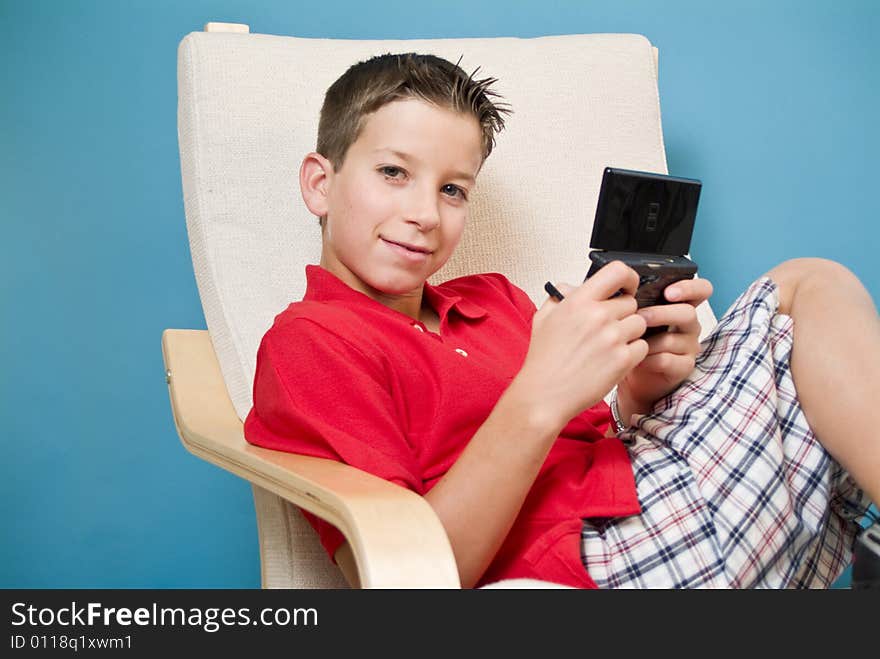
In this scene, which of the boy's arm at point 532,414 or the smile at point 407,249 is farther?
the smile at point 407,249

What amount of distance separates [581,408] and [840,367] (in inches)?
A: 9.0

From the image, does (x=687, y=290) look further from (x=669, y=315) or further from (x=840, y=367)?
Answer: (x=840, y=367)

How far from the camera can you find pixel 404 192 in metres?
0.99

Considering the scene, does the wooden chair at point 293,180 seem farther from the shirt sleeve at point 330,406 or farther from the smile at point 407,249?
the smile at point 407,249

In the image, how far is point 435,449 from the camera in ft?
2.96

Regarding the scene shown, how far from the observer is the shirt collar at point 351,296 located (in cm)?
100

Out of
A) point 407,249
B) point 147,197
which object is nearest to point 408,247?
point 407,249

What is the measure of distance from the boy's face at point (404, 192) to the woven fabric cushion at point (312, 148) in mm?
196

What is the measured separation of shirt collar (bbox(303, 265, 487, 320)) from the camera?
3.30 ft

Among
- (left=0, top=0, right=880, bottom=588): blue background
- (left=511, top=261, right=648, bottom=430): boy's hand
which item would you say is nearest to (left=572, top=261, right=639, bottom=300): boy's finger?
(left=511, top=261, right=648, bottom=430): boy's hand

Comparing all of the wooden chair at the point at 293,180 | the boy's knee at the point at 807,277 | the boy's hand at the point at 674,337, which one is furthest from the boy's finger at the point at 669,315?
the wooden chair at the point at 293,180

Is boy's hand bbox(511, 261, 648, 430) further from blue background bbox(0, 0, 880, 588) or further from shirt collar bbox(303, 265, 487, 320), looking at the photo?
blue background bbox(0, 0, 880, 588)

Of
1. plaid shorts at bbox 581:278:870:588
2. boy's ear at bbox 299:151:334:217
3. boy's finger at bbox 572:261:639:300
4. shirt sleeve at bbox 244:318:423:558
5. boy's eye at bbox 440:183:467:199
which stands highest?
boy's ear at bbox 299:151:334:217

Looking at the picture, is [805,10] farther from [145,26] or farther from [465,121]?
[145,26]
